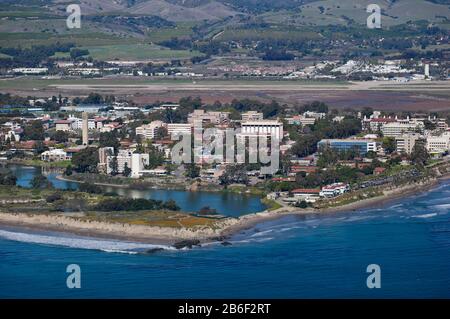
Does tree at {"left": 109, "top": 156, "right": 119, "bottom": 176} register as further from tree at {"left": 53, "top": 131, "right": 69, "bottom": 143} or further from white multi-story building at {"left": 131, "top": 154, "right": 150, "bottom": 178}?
tree at {"left": 53, "top": 131, "right": 69, "bottom": 143}

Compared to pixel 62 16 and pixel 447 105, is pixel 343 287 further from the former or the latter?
pixel 62 16

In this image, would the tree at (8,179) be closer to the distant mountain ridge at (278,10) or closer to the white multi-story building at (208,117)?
the white multi-story building at (208,117)

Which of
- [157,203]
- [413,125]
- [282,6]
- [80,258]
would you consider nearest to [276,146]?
[413,125]

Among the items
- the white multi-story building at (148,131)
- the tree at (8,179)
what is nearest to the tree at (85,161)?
the tree at (8,179)

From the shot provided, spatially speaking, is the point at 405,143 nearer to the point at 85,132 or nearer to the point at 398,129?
the point at 398,129

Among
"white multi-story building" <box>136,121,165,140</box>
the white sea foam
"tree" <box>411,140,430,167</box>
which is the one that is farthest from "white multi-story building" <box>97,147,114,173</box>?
the white sea foam

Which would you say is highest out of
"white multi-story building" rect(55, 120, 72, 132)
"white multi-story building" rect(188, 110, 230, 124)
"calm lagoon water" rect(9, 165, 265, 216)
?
"white multi-story building" rect(188, 110, 230, 124)

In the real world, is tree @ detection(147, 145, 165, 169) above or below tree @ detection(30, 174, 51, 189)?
above
